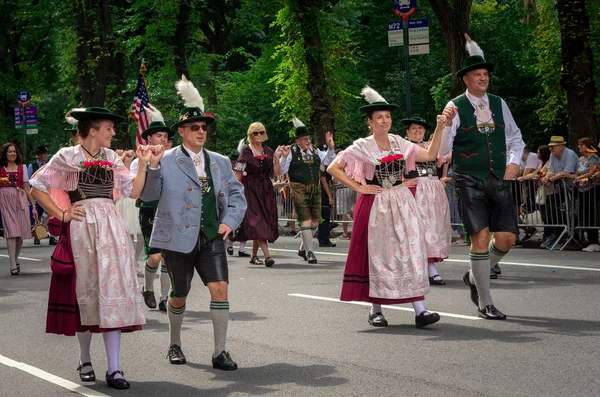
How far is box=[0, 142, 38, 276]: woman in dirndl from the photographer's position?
631 inches

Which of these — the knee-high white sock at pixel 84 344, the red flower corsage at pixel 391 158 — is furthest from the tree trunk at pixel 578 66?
the knee-high white sock at pixel 84 344

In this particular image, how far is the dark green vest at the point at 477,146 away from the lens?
909cm

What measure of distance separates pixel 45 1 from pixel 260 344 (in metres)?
27.8

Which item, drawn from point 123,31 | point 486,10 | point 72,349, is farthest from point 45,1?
point 72,349

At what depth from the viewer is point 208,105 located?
1410 inches

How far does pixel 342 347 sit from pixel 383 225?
140 centimetres

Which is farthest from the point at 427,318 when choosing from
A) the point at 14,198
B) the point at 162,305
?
the point at 14,198

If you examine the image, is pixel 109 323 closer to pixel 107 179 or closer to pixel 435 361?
pixel 107 179

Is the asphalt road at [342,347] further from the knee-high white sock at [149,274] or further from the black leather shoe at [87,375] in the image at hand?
the knee-high white sock at [149,274]

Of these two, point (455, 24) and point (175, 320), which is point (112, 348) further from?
point (455, 24)

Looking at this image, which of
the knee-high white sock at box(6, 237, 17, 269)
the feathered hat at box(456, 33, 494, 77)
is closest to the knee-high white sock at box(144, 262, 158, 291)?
the feathered hat at box(456, 33, 494, 77)

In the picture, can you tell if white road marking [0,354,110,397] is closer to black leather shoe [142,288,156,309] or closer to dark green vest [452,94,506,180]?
black leather shoe [142,288,156,309]

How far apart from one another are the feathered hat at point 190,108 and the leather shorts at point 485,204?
2.69 m

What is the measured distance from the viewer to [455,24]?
18.2 m
